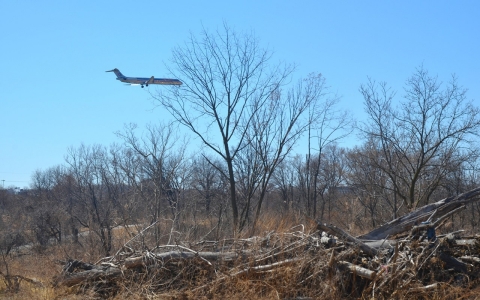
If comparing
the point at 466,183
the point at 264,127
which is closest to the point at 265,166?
the point at 264,127

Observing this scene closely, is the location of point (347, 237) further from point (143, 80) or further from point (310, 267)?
point (143, 80)

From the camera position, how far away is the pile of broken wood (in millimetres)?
7422

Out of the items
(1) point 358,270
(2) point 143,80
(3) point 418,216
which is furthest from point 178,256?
(2) point 143,80

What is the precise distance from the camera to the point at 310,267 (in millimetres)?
8141

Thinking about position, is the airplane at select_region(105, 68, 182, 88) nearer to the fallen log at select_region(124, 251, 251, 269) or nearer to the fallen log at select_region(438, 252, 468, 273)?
the fallen log at select_region(124, 251, 251, 269)

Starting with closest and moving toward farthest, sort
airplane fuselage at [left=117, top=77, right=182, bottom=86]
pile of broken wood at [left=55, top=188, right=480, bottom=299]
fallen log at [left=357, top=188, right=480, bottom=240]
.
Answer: pile of broken wood at [left=55, top=188, right=480, bottom=299] → fallen log at [left=357, top=188, right=480, bottom=240] → airplane fuselage at [left=117, top=77, right=182, bottom=86]

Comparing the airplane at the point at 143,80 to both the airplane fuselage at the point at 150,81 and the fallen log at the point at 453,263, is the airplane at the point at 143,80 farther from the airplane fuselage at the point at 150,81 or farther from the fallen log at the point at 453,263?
the fallen log at the point at 453,263

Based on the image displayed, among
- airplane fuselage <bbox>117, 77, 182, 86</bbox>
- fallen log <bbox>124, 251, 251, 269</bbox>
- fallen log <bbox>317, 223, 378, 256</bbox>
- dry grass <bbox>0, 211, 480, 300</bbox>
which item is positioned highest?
airplane fuselage <bbox>117, 77, 182, 86</bbox>

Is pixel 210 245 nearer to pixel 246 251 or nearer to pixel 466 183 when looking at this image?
pixel 246 251

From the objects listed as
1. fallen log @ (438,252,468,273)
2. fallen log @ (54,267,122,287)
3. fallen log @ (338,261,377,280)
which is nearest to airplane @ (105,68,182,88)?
fallen log @ (54,267,122,287)

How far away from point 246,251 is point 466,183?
19.5 meters

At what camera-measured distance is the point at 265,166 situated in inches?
738

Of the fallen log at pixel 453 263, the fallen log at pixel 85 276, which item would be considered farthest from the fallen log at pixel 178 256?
the fallen log at pixel 453 263

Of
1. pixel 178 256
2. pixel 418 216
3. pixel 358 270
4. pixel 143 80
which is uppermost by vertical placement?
pixel 143 80
